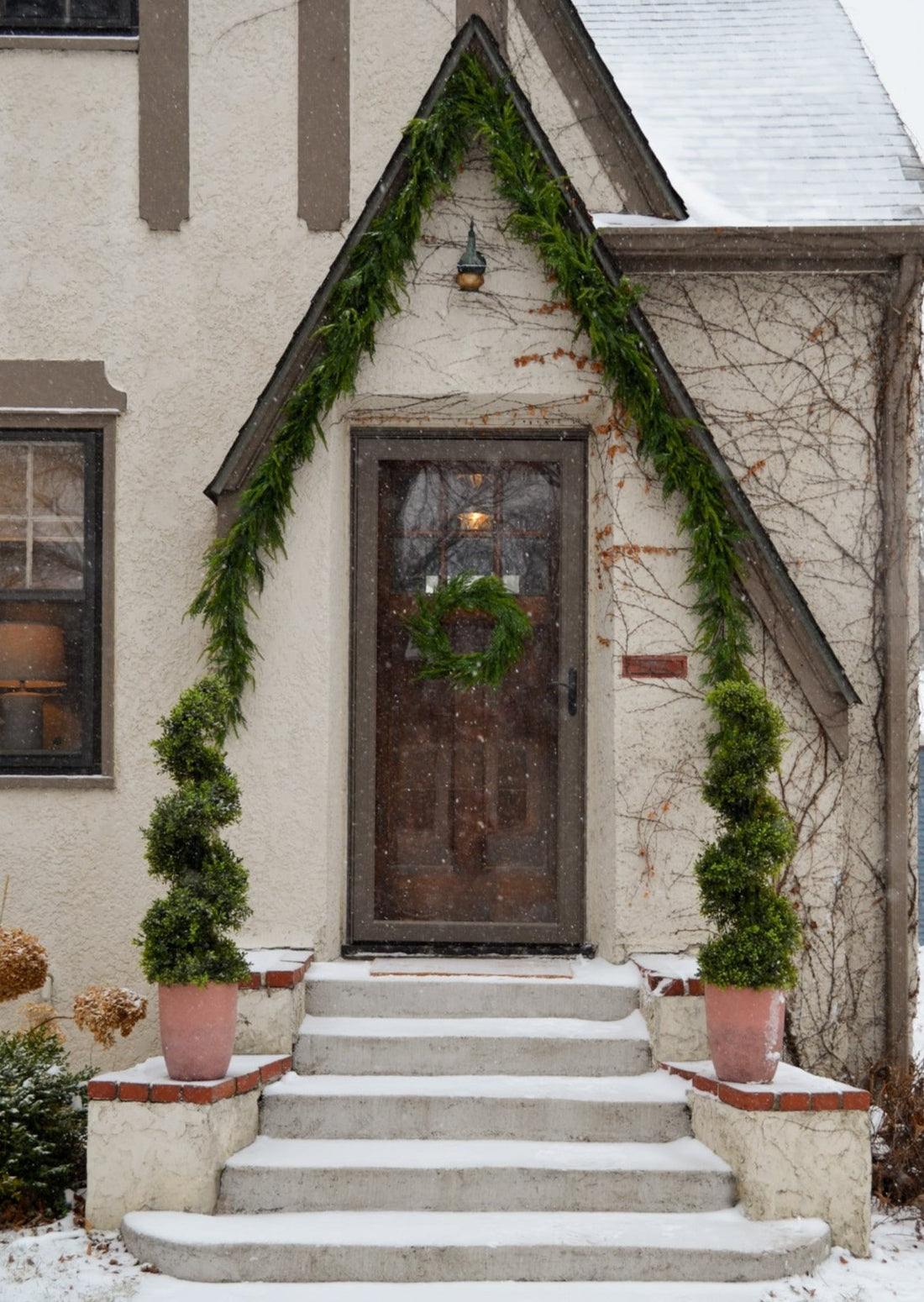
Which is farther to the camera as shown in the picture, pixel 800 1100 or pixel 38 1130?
pixel 38 1130

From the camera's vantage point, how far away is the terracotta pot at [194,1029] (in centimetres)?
483

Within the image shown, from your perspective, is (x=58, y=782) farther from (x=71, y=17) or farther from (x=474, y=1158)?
(x=71, y=17)

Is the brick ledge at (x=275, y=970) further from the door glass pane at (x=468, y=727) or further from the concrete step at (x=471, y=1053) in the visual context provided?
the door glass pane at (x=468, y=727)

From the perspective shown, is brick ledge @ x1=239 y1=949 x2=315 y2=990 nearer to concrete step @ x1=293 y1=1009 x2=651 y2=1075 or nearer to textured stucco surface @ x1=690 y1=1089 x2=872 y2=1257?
concrete step @ x1=293 y1=1009 x2=651 y2=1075

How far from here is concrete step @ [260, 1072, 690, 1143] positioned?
512 cm

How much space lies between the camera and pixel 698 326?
6469mm

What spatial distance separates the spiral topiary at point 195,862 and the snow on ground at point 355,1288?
0.97 m

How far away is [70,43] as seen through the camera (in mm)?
6371

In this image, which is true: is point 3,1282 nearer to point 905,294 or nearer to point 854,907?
point 854,907

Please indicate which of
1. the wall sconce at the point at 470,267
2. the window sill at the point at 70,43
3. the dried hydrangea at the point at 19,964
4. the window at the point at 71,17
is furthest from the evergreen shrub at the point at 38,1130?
the window at the point at 71,17

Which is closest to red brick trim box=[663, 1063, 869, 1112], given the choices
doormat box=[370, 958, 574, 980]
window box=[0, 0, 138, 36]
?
doormat box=[370, 958, 574, 980]

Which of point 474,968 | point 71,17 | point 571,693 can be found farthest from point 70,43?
point 474,968

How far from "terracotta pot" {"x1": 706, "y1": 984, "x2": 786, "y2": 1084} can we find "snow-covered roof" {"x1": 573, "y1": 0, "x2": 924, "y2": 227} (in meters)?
3.53

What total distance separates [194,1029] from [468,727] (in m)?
2.21
